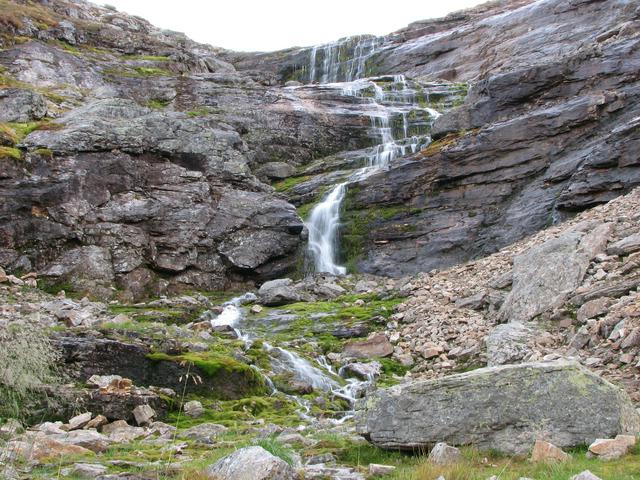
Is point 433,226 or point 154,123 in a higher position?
point 154,123

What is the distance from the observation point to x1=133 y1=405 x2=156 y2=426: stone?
1111 centimetres

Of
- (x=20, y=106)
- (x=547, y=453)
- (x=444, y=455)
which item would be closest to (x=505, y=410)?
(x=547, y=453)

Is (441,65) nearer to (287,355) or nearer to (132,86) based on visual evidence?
(132,86)

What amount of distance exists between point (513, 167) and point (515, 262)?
34.2 ft

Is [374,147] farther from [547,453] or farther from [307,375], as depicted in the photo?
[547,453]

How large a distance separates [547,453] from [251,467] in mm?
3312

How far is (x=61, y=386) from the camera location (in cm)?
1125

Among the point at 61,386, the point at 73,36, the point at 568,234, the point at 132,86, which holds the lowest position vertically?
the point at 61,386

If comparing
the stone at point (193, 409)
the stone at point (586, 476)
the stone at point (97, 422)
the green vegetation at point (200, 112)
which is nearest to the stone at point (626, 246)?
the stone at point (193, 409)

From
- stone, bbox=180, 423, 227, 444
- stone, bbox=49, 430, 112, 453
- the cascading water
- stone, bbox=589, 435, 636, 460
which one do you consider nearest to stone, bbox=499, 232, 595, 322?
stone, bbox=180, 423, 227, 444

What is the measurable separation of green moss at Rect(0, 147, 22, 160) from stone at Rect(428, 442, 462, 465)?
24972 millimetres

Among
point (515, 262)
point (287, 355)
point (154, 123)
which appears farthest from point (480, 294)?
point (154, 123)

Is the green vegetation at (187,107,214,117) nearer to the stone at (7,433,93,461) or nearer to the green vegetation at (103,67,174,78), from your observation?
the green vegetation at (103,67,174,78)

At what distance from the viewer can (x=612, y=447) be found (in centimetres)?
627
